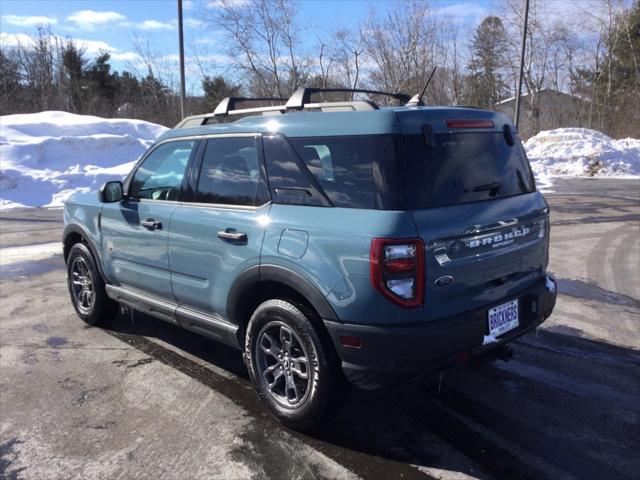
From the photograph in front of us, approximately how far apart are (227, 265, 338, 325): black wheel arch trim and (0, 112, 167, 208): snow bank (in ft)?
42.4

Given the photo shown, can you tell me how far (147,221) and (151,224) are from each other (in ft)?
0.26

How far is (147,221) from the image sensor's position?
430 centimetres

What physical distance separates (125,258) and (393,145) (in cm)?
274

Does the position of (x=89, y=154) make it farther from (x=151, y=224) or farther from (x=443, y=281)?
(x=443, y=281)

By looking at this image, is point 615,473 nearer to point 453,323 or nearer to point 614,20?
point 453,323

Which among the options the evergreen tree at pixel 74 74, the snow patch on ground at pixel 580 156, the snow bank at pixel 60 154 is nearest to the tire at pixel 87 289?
the snow bank at pixel 60 154

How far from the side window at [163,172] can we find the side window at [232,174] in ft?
0.97

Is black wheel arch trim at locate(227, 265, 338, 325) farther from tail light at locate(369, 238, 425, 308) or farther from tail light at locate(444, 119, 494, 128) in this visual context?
tail light at locate(444, 119, 494, 128)

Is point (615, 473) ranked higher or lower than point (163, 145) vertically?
lower

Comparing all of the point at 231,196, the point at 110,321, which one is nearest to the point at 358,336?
the point at 231,196

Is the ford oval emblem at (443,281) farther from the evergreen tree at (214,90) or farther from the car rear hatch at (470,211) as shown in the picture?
the evergreen tree at (214,90)

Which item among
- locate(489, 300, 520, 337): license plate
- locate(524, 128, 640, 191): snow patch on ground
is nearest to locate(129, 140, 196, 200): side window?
locate(489, 300, 520, 337): license plate

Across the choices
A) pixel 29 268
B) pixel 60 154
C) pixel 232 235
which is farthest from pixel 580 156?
pixel 232 235

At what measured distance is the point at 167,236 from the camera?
4098mm
